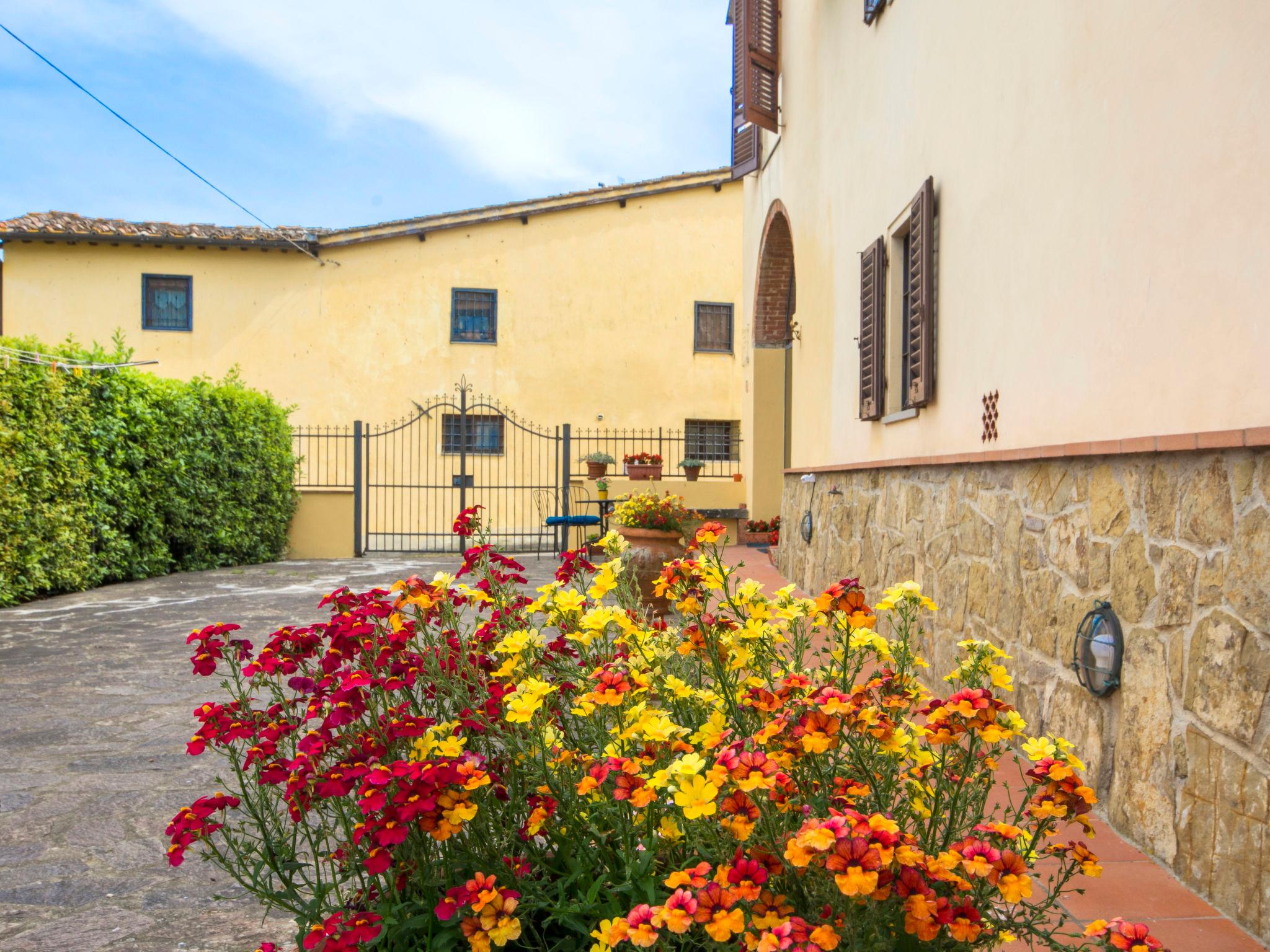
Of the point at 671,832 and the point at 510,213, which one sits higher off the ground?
the point at 510,213

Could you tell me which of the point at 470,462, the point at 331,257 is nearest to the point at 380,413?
the point at 470,462

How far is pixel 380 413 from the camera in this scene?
1767 centimetres

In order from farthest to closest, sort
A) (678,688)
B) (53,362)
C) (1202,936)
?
1. (53,362)
2. (1202,936)
3. (678,688)

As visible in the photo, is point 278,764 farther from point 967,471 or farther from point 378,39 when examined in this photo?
point 378,39

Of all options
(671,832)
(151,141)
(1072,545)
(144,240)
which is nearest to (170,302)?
A: (144,240)

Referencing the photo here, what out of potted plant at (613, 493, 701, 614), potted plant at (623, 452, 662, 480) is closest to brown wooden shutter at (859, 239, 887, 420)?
potted plant at (613, 493, 701, 614)

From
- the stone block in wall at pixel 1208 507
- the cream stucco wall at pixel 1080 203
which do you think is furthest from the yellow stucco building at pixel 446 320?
the stone block in wall at pixel 1208 507

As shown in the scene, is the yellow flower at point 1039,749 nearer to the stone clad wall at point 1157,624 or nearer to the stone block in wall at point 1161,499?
the stone clad wall at point 1157,624

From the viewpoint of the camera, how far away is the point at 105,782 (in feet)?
11.9

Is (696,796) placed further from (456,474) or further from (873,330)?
(456,474)

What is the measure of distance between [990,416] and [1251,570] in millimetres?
2078

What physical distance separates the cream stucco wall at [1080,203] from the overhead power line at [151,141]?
789 cm

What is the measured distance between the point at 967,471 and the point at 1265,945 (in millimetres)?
2460

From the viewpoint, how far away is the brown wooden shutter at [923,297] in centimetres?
497
